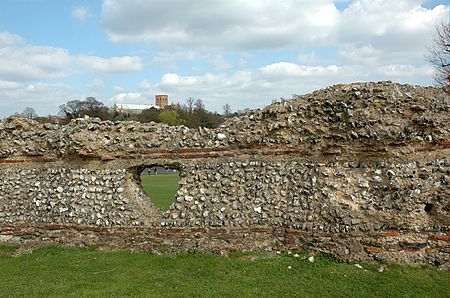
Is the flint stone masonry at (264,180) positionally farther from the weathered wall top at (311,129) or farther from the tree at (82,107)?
the tree at (82,107)

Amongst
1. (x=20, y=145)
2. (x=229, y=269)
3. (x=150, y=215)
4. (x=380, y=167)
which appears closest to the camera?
(x=229, y=269)

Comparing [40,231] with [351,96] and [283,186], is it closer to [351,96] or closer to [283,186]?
[283,186]

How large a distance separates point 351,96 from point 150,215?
4.57 m

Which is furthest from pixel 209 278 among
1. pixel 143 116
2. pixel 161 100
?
pixel 161 100

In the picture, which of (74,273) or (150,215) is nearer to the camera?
(74,273)

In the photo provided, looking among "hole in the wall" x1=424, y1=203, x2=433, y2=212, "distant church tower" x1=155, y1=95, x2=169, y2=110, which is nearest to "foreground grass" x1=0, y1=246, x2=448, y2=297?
"hole in the wall" x1=424, y1=203, x2=433, y2=212

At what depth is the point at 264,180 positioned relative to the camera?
7703 mm

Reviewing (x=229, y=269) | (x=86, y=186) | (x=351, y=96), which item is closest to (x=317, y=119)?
(x=351, y=96)

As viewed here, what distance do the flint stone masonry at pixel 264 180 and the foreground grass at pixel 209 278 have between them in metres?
0.42

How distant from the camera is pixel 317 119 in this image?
7.68 meters

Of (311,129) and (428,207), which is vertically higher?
(311,129)

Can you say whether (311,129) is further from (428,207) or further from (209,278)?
(209,278)

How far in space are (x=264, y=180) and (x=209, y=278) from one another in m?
2.20

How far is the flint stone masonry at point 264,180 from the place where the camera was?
6.92 meters
